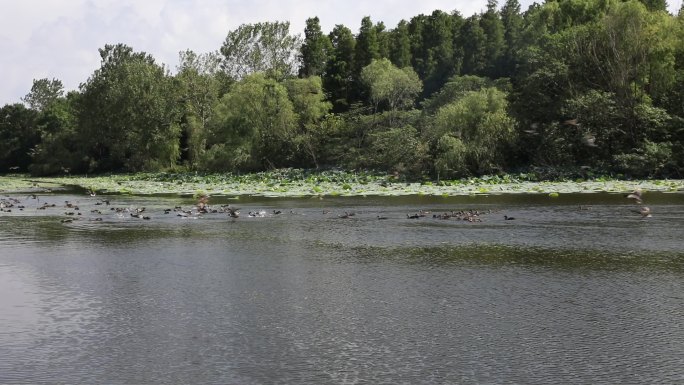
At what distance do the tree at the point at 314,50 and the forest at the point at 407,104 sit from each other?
0.76ft

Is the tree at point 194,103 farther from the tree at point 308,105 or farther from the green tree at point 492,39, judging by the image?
the green tree at point 492,39

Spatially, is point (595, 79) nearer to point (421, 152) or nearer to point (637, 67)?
point (637, 67)

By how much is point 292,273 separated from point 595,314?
594 cm

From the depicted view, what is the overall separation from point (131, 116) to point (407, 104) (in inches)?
1331

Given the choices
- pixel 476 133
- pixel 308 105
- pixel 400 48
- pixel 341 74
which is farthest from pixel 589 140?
pixel 400 48

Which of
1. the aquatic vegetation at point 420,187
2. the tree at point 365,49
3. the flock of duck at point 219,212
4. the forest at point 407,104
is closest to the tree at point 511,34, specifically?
the forest at point 407,104

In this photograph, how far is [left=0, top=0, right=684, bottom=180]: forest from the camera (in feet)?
147

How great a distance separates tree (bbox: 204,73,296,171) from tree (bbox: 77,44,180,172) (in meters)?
12.4

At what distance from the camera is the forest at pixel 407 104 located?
44688 millimetres

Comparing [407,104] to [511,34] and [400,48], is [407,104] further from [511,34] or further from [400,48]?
[511,34]

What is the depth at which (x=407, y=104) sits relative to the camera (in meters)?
62.4

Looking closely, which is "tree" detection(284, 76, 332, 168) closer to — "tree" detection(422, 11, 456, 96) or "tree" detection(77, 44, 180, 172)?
"tree" detection(77, 44, 180, 172)

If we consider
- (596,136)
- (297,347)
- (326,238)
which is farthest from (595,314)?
(596,136)

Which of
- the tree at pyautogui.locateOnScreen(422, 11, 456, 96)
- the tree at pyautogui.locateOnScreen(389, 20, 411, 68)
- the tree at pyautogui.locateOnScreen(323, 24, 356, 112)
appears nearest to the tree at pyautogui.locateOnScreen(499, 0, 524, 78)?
the tree at pyautogui.locateOnScreen(422, 11, 456, 96)
